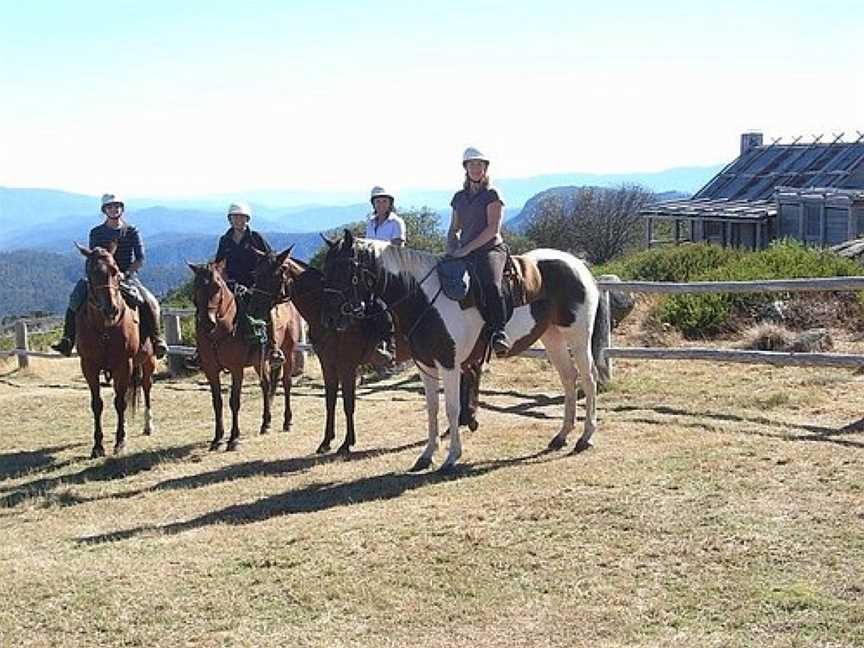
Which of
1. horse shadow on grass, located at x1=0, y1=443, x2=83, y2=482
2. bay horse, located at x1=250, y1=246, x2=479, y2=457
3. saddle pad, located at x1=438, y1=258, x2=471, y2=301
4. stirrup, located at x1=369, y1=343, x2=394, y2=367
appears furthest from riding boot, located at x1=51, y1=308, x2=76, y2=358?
saddle pad, located at x1=438, y1=258, x2=471, y2=301

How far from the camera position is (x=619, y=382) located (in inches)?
467

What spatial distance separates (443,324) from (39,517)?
140 inches

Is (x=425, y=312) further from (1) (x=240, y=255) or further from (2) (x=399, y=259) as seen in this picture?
(1) (x=240, y=255)

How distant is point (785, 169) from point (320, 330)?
3462 centimetres

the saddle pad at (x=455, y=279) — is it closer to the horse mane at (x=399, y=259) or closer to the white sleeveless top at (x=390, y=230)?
the horse mane at (x=399, y=259)

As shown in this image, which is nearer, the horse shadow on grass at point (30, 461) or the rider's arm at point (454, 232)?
the rider's arm at point (454, 232)

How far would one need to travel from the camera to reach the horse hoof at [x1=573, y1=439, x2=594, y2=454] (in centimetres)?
882

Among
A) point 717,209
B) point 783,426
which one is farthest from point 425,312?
point 717,209

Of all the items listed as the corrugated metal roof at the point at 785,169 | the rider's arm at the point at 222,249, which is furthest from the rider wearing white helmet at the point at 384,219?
the corrugated metal roof at the point at 785,169

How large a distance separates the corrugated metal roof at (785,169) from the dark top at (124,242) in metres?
31.1

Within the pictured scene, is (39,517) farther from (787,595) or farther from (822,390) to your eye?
(822,390)

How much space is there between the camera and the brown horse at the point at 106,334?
31.1ft

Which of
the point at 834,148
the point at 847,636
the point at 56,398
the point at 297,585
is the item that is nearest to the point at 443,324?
the point at 297,585

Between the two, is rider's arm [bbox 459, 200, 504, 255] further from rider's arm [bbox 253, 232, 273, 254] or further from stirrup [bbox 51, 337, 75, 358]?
stirrup [bbox 51, 337, 75, 358]
